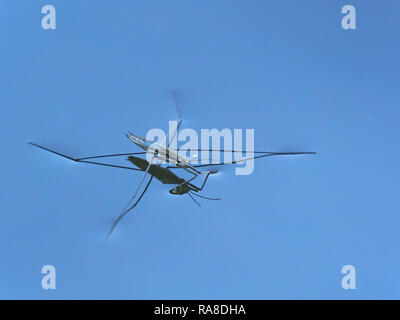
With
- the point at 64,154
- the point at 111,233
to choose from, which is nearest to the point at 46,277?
the point at 111,233

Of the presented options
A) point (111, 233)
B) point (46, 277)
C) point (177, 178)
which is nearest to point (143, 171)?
point (177, 178)

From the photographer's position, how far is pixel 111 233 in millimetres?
1917

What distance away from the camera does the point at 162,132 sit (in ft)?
6.42

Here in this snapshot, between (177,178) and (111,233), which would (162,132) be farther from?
(111,233)

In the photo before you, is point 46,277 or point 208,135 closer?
point 46,277

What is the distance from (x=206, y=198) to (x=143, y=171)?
14.9 inches

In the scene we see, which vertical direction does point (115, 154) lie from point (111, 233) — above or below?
above

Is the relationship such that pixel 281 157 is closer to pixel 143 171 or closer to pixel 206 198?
pixel 206 198
